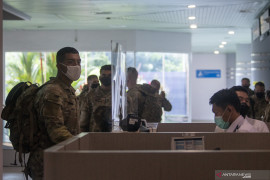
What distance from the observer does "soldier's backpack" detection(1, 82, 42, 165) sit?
3574mm

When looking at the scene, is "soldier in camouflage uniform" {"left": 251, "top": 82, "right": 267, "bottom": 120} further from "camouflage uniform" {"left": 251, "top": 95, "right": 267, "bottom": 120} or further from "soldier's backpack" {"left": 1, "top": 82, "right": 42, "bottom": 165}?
"soldier's backpack" {"left": 1, "top": 82, "right": 42, "bottom": 165}

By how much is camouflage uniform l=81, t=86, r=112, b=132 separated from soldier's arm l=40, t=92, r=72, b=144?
195 centimetres

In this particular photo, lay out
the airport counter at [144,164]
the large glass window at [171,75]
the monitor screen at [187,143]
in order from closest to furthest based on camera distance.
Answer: the airport counter at [144,164]
the monitor screen at [187,143]
the large glass window at [171,75]

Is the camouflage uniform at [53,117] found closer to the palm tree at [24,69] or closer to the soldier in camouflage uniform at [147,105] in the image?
the soldier in camouflage uniform at [147,105]

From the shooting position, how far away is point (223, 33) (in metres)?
17.3

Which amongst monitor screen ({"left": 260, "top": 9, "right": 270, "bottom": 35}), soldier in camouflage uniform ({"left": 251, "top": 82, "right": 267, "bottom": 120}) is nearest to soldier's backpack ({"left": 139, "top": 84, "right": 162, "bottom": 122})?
soldier in camouflage uniform ({"left": 251, "top": 82, "right": 267, "bottom": 120})

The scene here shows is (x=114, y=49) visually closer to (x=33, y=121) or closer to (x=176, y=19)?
(x=33, y=121)

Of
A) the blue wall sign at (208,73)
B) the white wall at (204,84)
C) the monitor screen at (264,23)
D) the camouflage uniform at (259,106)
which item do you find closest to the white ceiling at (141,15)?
the monitor screen at (264,23)

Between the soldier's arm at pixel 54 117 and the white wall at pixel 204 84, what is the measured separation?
80.4ft

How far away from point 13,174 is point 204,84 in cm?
2040

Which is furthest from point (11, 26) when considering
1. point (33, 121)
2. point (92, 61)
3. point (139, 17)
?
point (33, 121)

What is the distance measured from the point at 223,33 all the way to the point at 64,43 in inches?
210

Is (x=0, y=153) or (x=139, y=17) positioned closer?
(x=0, y=153)

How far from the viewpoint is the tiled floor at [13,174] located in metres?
8.39
